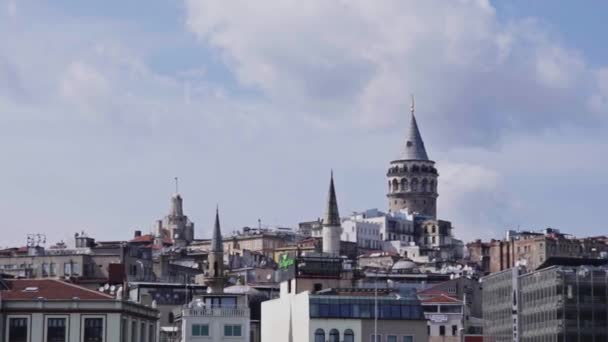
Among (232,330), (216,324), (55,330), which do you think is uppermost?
(216,324)

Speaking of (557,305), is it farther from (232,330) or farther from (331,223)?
(331,223)

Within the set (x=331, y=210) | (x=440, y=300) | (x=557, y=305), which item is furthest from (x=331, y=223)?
(x=557, y=305)

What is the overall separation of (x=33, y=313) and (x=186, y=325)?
41.5ft

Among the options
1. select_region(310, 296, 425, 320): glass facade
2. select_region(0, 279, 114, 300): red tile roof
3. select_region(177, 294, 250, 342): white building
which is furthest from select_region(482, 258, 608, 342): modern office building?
select_region(0, 279, 114, 300): red tile roof

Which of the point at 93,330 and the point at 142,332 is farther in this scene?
the point at 142,332

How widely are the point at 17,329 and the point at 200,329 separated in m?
13.9

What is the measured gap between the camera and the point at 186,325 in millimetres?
105125

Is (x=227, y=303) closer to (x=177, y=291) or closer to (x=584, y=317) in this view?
(x=584, y=317)

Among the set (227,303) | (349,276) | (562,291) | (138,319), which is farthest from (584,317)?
(138,319)

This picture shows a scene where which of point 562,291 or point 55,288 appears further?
point 562,291

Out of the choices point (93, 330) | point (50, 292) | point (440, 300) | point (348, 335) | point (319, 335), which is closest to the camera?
point (93, 330)

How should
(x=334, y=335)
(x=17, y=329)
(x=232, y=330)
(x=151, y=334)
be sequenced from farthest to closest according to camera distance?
1. (x=232, y=330)
2. (x=151, y=334)
3. (x=334, y=335)
4. (x=17, y=329)

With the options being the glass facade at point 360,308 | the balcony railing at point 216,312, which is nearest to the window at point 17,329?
the balcony railing at point 216,312

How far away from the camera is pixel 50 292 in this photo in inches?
3878
